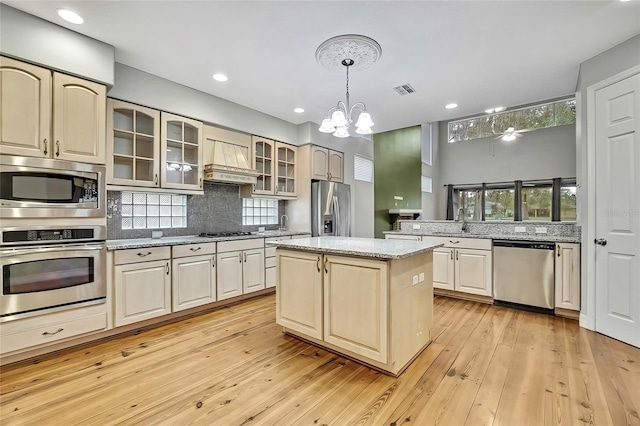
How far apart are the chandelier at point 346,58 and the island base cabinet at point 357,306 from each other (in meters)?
1.18

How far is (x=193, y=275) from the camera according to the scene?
3404 millimetres

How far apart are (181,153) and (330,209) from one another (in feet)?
8.39

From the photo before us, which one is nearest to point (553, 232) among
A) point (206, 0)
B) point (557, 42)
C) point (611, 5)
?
point (557, 42)

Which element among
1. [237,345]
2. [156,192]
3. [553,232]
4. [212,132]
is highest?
[212,132]

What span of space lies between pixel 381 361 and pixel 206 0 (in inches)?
117

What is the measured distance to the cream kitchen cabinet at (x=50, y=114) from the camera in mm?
2264

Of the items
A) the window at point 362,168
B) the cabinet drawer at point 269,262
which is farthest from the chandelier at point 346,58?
the window at point 362,168

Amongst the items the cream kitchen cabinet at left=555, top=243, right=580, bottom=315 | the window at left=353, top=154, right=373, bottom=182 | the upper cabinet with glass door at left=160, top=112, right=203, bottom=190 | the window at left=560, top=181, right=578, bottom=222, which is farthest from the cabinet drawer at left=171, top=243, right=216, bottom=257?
the window at left=560, top=181, right=578, bottom=222

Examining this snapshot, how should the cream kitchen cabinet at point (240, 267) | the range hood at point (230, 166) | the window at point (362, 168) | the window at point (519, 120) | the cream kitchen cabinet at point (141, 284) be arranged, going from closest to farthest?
1. the cream kitchen cabinet at point (141, 284)
2. the cream kitchen cabinet at point (240, 267)
3. the range hood at point (230, 166)
4. the window at point (362, 168)
5. the window at point (519, 120)

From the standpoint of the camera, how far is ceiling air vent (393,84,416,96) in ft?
11.8

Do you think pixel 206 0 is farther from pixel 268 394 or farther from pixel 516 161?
pixel 516 161

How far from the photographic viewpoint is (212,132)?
3998mm

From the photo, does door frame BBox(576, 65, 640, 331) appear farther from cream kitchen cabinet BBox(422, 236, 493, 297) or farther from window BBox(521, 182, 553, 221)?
window BBox(521, 182, 553, 221)

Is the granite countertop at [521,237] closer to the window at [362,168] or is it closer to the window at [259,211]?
the window at [362,168]
